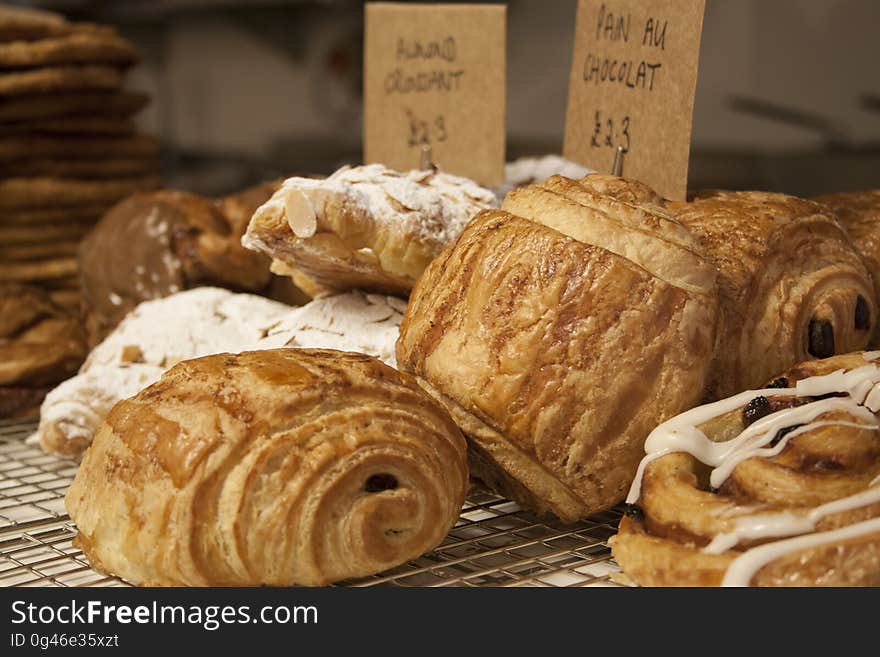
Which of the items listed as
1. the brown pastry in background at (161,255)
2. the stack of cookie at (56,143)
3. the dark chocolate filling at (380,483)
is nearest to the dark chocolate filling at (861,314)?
the dark chocolate filling at (380,483)

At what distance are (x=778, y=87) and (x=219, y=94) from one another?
2733mm

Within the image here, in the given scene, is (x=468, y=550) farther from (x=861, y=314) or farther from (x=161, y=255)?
(x=161, y=255)

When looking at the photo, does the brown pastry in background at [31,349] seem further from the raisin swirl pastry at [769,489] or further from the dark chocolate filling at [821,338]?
the dark chocolate filling at [821,338]

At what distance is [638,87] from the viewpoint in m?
1.90

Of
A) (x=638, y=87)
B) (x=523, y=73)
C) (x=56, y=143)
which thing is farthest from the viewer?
(x=523, y=73)

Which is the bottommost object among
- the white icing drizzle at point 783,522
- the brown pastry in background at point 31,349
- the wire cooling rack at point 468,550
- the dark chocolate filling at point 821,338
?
the brown pastry in background at point 31,349

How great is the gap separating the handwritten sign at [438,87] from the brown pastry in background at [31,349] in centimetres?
88

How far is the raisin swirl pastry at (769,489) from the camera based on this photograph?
114 centimetres

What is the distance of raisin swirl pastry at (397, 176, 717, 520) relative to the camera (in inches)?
54.2

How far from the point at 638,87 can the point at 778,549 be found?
103cm

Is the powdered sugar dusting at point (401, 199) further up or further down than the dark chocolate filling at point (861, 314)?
further up

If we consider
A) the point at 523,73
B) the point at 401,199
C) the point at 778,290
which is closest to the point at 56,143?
the point at 523,73

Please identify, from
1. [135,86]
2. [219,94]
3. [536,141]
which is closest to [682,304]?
[536,141]
